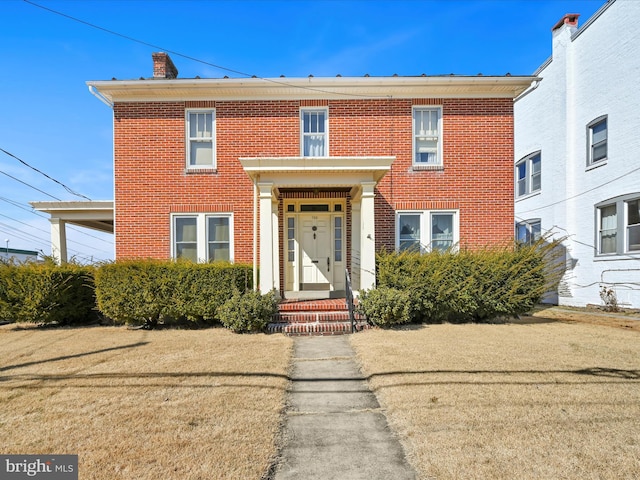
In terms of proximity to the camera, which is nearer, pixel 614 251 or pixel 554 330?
pixel 554 330

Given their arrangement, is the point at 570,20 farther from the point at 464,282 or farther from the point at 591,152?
the point at 464,282

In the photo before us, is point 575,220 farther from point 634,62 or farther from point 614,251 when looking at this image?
point 634,62

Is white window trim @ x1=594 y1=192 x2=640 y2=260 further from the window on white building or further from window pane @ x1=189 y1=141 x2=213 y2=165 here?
window pane @ x1=189 y1=141 x2=213 y2=165

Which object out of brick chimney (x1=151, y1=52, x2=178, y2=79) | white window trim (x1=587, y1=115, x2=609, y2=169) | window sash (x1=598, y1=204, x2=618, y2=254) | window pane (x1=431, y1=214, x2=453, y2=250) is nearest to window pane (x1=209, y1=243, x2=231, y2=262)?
brick chimney (x1=151, y1=52, x2=178, y2=79)

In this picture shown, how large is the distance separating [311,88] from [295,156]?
6.52ft

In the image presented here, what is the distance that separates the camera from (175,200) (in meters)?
11.1

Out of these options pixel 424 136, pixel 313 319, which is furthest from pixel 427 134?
pixel 313 319

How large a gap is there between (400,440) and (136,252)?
31.8ft

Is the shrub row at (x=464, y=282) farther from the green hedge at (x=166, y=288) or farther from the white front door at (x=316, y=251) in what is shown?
the green hedge at (x=166, y=288)

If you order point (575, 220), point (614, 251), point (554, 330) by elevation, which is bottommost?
point (554, 330)

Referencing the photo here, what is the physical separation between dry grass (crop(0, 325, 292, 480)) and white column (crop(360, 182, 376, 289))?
9.34 feet

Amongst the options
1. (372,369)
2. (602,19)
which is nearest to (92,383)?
(372,369)

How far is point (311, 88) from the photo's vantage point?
36.2 ft

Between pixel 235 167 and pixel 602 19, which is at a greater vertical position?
pixel 602 19
